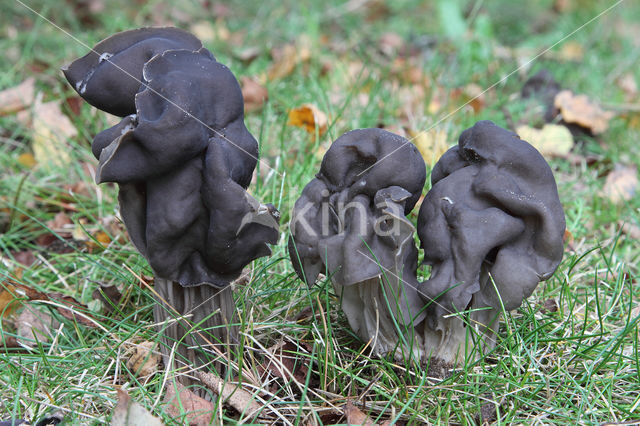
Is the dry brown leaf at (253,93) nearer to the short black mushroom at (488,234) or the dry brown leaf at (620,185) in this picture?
the dry brown leaf at (620,185)

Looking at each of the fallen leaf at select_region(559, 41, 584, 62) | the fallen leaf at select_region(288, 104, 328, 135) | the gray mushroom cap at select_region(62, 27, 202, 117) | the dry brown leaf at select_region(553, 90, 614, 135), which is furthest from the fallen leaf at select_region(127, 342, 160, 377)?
the fallen leaf at select_region(559, 41, 584, 62)

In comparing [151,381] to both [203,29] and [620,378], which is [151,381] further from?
[203,29]

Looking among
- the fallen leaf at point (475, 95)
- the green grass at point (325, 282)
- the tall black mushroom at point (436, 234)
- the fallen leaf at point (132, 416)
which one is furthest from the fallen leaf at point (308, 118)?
the fallen leaf at point (132, 416)

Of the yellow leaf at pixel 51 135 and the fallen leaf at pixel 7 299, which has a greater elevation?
the yellow leaf at pixel 51 135

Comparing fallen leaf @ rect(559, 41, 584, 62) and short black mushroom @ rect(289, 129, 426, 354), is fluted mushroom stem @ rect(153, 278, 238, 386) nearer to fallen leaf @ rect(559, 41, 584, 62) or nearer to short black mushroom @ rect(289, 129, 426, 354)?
short black mushroom @ rect(289, 129, 426, 354)

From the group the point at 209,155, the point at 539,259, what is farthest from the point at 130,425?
Answer: the point at 539,259
